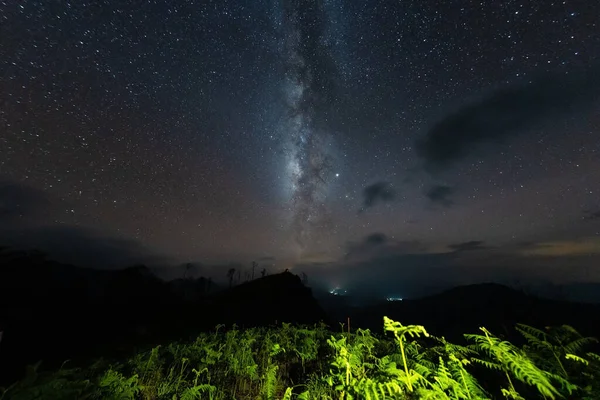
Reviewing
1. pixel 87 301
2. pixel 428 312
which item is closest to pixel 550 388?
pixel 87 301

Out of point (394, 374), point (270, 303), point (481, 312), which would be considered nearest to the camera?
point (394, 374)

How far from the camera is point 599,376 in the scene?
9.91 ft

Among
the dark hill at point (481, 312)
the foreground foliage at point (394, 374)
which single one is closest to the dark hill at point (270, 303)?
the foreground foliage at point (394, 374)

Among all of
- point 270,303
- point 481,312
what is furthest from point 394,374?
point 481,312

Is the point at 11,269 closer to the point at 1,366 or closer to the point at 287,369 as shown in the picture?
the point at 1,366

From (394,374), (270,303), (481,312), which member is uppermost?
(270,303)

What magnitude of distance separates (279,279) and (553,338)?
4208cm

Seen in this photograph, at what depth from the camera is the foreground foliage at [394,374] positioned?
120 inches

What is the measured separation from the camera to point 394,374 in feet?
10.4

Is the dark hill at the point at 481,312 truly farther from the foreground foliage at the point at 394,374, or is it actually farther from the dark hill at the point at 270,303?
the foreground foliage at the point at 394,374

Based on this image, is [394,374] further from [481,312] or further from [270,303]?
[481,312]

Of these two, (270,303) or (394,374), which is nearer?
(394,374)

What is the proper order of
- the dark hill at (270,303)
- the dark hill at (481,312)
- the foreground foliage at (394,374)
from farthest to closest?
the dark hill at (481,312), the dark hill at (270,303), the foreground foliage at (394,374)

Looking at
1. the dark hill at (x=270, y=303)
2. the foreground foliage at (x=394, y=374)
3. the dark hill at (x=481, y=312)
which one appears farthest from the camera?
the dark hill at (x=481, y=312)
